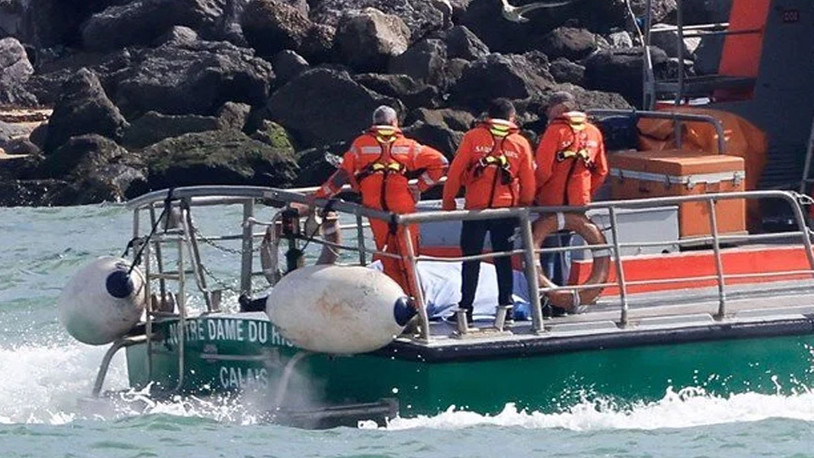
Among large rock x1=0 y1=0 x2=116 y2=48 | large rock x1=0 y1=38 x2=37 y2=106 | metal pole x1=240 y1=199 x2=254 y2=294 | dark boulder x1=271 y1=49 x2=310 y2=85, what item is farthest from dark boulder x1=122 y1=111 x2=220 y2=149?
metal pole x1=240 y1=199 x2=254 y2=294

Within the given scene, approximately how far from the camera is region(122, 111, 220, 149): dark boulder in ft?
80.3

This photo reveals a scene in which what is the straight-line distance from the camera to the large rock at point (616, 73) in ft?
82.4

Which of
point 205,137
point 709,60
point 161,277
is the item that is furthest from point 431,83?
point 161,277

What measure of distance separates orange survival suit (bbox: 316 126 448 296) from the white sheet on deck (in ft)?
0.98

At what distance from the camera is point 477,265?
32.7 ft

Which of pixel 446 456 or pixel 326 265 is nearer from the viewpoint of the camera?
pixel 446 456

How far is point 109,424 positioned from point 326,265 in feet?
4.69

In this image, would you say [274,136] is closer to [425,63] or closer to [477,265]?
[425,63]

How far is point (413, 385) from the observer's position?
9625mm

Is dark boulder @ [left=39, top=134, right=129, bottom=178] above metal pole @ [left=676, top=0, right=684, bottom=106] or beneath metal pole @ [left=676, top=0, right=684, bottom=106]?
beneath

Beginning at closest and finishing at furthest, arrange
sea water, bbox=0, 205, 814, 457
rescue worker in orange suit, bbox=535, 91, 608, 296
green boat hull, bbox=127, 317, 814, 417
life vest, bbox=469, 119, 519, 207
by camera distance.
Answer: sea water, bbox=0, 205, 814, 457, green boat hull, bbox=127, 317, 814, 417, life vest, bbox=469, 119, 519, 207, rescue worker in orange suit, bbox=535, 91, 608, 296

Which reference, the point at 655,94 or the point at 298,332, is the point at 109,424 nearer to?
the point at 298,332

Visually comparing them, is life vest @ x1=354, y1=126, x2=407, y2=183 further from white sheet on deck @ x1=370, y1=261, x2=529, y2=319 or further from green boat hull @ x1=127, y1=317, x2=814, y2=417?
green boat hull @ x1=127, y1=317, x2=814, y2=417

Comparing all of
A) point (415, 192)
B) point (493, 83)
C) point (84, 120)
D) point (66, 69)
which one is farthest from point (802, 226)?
point (66, 69)
